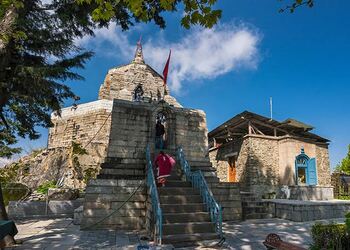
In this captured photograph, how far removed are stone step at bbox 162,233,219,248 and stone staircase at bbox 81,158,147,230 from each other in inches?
97.9

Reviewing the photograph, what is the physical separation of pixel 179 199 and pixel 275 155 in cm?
1192

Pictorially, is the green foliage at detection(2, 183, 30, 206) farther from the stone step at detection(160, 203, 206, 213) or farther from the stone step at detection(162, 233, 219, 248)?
the stone step at detection(162, 233, 219, 248)

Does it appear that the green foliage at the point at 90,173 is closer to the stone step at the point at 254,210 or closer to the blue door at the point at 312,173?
the stone step at the point at 254,210

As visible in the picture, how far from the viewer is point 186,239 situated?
619cm

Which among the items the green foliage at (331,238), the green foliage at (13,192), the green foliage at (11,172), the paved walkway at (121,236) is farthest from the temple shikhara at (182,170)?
the green foliage at (13,192)

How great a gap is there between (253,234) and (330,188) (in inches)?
509

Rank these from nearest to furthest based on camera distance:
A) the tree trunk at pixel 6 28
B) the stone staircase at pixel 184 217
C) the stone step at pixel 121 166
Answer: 1. the tree trunk at pixel 6 28
2. the stone staircase at pixel 184 217
3. the stone step at pixel 121 166

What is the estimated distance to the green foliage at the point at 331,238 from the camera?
14.0 ft

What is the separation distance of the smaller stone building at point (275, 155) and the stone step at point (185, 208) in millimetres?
9898

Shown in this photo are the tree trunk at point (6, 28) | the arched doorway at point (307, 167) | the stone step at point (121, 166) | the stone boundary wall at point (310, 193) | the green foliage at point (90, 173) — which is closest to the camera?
the tree trunk at point (6, 28)

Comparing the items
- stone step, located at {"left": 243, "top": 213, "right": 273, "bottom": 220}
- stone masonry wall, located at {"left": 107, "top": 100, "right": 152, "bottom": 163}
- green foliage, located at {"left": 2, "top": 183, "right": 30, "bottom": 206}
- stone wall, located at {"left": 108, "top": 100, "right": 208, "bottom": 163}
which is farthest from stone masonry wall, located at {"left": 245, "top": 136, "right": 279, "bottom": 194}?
green foliage, located at {"left": 2, "top": 183, "right": 30, "bottom": 206}

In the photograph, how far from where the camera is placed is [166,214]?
6812 millimetres

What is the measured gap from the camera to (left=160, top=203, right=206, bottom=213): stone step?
711 centimetres

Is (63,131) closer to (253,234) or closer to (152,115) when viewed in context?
(152,115)
